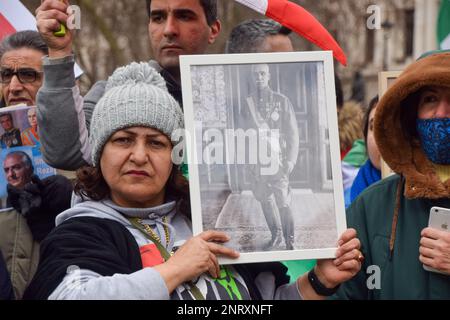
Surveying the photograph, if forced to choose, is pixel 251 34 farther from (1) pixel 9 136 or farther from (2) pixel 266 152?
(1) pixel 9 136

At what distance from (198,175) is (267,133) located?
249mm

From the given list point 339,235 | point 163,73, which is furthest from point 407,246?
point 163,73

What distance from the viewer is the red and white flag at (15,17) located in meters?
2.61

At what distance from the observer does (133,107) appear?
2.17 m

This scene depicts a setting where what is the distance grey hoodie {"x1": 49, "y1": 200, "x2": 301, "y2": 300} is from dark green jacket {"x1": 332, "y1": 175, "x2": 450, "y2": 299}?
10.3 inches

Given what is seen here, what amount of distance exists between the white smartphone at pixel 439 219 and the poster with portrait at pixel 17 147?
1.31 m

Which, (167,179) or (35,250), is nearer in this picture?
(167,179)

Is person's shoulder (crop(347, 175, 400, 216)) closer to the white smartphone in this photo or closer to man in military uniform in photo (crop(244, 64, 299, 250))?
the white smartphone

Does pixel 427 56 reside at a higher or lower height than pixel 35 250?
higher

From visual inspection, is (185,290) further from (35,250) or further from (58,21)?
(58,21)

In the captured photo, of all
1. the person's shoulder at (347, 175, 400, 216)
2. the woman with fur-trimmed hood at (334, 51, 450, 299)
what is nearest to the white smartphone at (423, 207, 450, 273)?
the woman with fur-trimmed hood at (334, 51, 450, 299)

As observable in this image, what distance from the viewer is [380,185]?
8.16ft

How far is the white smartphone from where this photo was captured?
225 cm

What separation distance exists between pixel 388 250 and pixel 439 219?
0.19m
